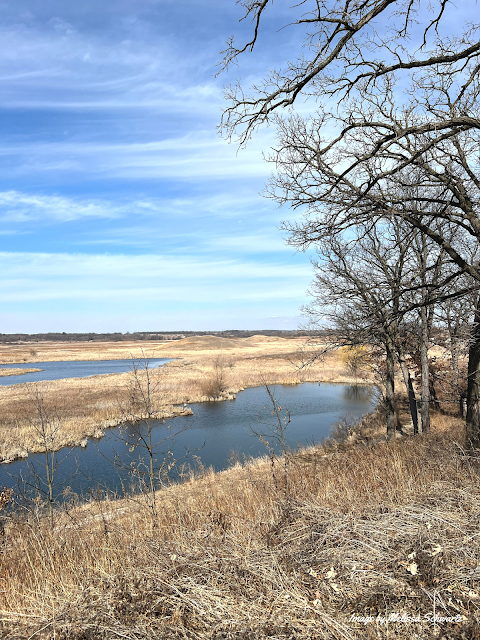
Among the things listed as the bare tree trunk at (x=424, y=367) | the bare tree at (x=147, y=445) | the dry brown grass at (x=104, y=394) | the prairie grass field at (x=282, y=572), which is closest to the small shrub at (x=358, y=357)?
the dry brown grass at (x=104, y=394)

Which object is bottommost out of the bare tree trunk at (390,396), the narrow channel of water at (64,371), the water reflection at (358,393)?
the water reflection at (358,393)

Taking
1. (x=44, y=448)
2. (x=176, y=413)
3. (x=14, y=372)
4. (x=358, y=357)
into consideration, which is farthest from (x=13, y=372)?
(x=358, y=357)

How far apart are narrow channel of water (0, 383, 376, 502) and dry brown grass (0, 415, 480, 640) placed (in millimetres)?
5739

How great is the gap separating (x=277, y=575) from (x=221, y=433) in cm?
1955

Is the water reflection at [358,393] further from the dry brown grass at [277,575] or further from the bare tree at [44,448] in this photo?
the dry brown grass at [277,575]

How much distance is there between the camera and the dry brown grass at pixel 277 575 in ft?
9.63

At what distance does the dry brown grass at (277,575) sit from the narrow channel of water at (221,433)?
5.74 metres

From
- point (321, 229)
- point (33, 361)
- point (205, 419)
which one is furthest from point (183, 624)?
point (33, 361)

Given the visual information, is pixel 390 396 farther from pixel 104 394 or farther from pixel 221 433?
pixel 104 394

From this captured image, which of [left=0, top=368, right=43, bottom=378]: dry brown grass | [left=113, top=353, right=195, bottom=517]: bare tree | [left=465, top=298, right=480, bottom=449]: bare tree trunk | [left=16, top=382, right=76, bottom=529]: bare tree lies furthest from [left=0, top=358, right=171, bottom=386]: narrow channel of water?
[left=465, top=298, right=480, bottom=449]: bare tree trunk

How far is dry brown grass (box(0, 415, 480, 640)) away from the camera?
9.63ft

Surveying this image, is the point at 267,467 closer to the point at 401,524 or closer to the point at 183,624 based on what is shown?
the point at 401,524

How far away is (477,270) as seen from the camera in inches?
273

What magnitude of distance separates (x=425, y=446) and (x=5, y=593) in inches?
286
